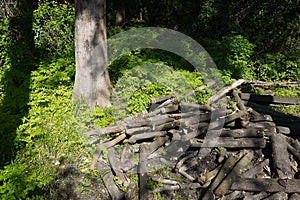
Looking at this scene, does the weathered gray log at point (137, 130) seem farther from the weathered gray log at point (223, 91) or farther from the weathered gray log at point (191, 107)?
the weathered gray log at point (223, 91)

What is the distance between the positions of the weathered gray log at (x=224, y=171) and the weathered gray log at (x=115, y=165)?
4.23 feet

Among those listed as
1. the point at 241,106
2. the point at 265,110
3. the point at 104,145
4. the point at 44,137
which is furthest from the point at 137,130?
the point at 265,110

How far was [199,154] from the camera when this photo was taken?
488 cm

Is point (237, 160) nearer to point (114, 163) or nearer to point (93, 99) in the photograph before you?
point (114, 163)

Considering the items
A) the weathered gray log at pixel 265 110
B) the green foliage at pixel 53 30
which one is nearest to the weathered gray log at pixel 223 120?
the weathered gray log at pixel 265 110

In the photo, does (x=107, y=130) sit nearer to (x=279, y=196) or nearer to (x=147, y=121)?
(x=147, y=121)

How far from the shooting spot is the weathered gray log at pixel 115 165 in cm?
439

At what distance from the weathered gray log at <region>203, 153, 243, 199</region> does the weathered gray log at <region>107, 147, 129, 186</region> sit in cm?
129

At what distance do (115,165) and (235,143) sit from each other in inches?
84.3

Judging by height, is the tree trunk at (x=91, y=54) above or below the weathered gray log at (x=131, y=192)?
above

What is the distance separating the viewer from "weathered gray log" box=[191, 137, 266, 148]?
4.77 metres

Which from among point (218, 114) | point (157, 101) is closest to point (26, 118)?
point (157, 101)

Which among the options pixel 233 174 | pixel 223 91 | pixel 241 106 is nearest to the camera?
pixel 233 174

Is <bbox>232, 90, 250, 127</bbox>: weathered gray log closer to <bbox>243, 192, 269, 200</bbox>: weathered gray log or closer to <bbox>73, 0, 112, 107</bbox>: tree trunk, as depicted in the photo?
<bbox>243, 192, 269, 200</bbox>: weathered gray log
